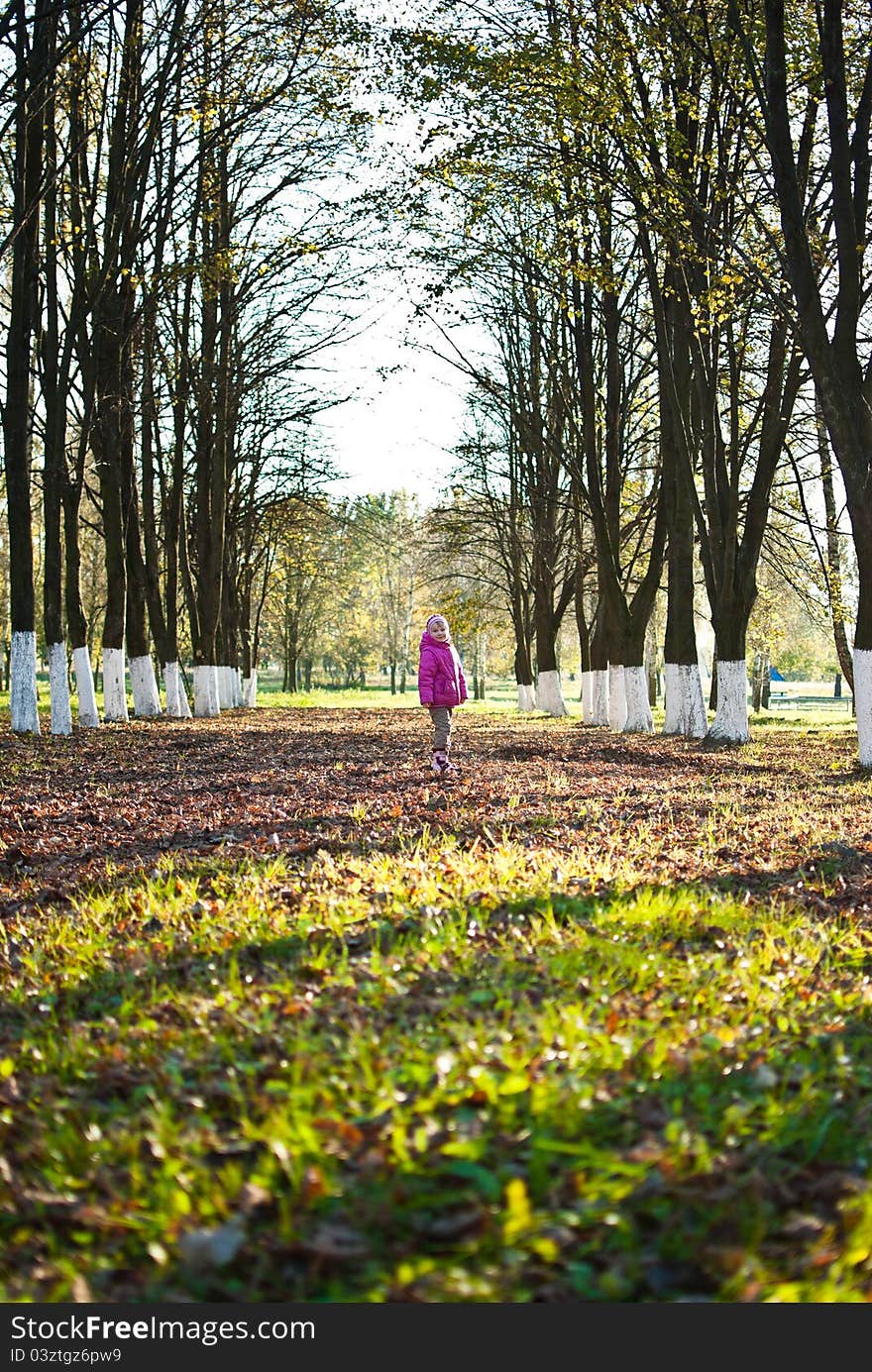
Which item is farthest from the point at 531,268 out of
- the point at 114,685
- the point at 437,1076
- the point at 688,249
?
the point at 437,1076

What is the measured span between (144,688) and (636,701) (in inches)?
455

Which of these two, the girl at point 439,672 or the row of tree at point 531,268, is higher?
the row of tree at point 531,268

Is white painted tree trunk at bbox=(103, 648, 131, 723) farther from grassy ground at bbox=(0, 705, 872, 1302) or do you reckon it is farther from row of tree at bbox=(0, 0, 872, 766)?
grassy ground at bbox=(0, 705, 872, 1302)

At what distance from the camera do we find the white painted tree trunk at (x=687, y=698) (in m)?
21.9

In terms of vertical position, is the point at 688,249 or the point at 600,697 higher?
the point at 688,249

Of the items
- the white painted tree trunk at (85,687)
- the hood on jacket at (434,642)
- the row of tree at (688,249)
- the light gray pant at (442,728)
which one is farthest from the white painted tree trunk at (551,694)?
the hood on jacket at (434,642)

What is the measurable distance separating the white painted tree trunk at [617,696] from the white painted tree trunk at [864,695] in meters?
9.99

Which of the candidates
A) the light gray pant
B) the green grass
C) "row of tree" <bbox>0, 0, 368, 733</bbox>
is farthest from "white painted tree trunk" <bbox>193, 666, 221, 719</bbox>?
the green grass

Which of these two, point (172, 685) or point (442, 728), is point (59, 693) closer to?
point (442, 728)

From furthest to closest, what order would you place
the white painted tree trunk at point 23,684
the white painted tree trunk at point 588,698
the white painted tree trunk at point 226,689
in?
the white painted tree trunk at point 226,689, the white painted tree trunk at point 588,698, the white painted tree trunk at point 23,684

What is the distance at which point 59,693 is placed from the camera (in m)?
19.2

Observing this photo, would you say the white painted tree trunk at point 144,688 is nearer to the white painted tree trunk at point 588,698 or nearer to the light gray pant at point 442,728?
the white painted tree trunk at point 588,698

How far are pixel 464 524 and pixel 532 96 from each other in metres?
17.3

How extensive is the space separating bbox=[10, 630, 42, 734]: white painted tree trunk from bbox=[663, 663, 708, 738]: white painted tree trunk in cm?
1210
